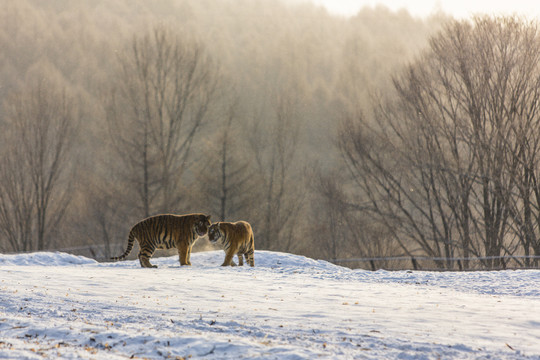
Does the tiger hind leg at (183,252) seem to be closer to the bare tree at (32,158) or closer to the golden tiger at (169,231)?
the golden tiger at (169,231)

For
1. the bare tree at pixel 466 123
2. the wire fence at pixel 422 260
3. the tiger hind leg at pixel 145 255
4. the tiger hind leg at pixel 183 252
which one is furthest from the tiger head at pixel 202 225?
the bare tree at pixel 466 123

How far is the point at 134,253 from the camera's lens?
31906mm

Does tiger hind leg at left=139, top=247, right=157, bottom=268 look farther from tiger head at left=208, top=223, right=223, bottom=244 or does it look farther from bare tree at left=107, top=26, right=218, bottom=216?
bare tree at left=107, top=26, right=218, bottom=216

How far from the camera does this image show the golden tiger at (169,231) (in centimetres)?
1505

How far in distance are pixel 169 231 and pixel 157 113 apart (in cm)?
2139

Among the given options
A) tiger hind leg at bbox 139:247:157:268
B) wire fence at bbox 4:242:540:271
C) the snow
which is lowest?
the snow

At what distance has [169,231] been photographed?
15141 mm

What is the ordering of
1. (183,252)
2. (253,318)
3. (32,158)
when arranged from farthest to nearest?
1. (32,158)
2. (183,252)
3. (253,318)

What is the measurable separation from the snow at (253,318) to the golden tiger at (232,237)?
79.3 inches

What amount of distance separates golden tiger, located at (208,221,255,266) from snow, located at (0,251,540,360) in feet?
6.61

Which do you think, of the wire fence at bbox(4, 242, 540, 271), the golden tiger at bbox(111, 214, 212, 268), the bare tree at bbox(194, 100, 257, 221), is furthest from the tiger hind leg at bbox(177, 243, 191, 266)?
the bare tree at bbox(194, 100, 257, 221)

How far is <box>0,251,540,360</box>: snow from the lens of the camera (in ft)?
21.1

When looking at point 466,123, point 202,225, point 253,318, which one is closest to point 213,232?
point 202,225

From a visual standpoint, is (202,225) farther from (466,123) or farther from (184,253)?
(466,123)
